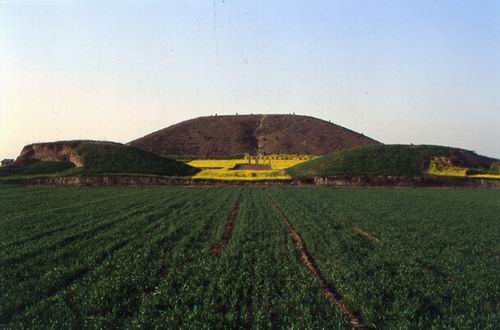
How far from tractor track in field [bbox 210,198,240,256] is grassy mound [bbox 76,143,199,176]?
1334 inches

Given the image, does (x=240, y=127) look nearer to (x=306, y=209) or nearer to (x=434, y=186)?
(x=434, y=186)

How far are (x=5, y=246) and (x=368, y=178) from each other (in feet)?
160

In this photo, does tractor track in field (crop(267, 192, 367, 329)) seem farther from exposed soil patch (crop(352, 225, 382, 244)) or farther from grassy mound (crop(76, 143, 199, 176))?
grassy mound (crop(76, 143, 199, 176))

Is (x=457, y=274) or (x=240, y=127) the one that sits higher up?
(x=240, y=127)

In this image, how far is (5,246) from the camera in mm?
15055

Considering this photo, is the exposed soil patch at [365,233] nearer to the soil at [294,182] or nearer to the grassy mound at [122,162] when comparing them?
the soil at [294,182]

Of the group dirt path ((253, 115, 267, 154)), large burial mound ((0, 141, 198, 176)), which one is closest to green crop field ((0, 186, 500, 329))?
large burial mound ((0, 141, 198, 176))

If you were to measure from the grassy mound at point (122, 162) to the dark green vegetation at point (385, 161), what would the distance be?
690 inches

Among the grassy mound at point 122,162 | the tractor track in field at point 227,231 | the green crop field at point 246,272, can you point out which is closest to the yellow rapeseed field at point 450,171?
the grassy mound at point 122,162

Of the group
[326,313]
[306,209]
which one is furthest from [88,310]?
[306,209]

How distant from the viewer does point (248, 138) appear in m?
113

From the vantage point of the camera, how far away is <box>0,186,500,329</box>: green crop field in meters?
8.62

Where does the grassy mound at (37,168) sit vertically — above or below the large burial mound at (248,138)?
below

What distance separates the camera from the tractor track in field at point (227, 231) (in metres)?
15.5
